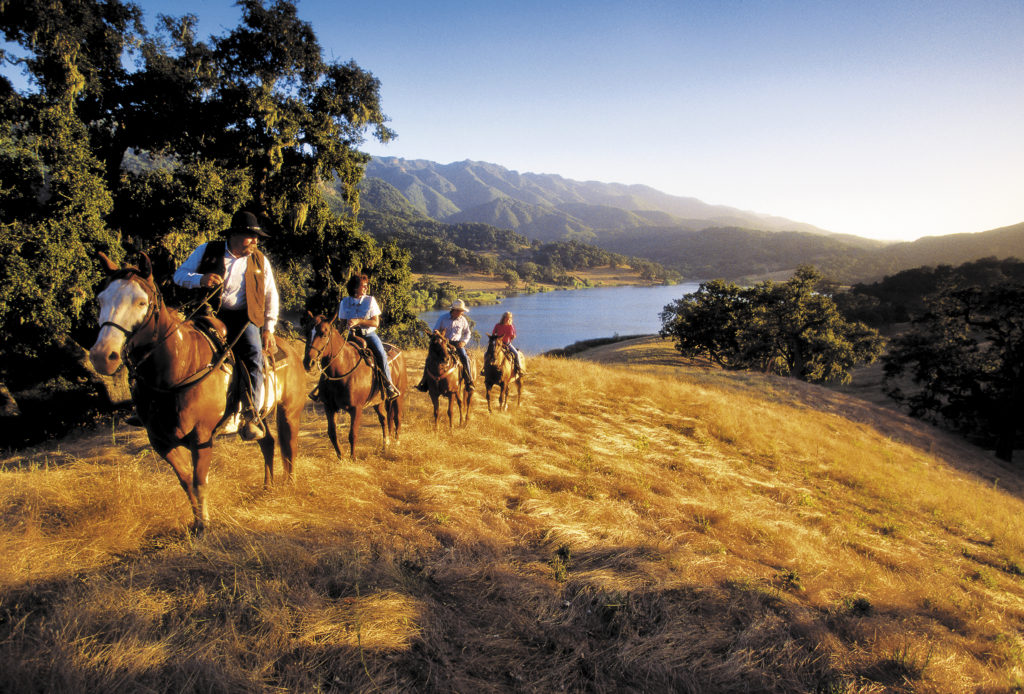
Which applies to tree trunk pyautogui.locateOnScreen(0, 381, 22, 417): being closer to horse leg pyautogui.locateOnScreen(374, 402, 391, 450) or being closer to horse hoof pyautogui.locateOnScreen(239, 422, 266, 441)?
horse leg pyautogui.locateOnScreen(374, 402, 391, 450)

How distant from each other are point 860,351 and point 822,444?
24.1 meters

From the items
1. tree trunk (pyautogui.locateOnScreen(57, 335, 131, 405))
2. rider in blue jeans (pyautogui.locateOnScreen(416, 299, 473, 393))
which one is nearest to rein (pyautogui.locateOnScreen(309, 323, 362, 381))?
rider in blue jeans (pyautogui.locateOnScreen(416, 299, 473, 393))

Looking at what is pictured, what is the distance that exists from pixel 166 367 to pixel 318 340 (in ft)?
6.95

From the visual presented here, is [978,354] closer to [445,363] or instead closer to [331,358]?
[445,363]

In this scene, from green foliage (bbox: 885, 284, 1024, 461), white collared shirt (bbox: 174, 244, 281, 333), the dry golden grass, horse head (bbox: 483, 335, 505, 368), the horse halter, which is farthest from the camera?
green foliage (bbox: 885, 284, 1024, 461)

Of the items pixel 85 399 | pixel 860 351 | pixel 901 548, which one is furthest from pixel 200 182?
pixel 860 351

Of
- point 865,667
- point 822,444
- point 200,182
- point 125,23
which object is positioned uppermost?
point 125,23

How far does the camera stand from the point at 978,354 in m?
22.9

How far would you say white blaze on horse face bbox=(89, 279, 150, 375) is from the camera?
3.08 m

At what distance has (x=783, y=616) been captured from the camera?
427cm

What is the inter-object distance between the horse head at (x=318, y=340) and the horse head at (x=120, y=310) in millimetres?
2254

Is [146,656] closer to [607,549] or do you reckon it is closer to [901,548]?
[607,549]

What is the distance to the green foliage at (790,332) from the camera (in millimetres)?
31422

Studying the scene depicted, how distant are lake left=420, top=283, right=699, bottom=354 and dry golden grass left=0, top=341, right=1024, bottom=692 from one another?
37938 mm
